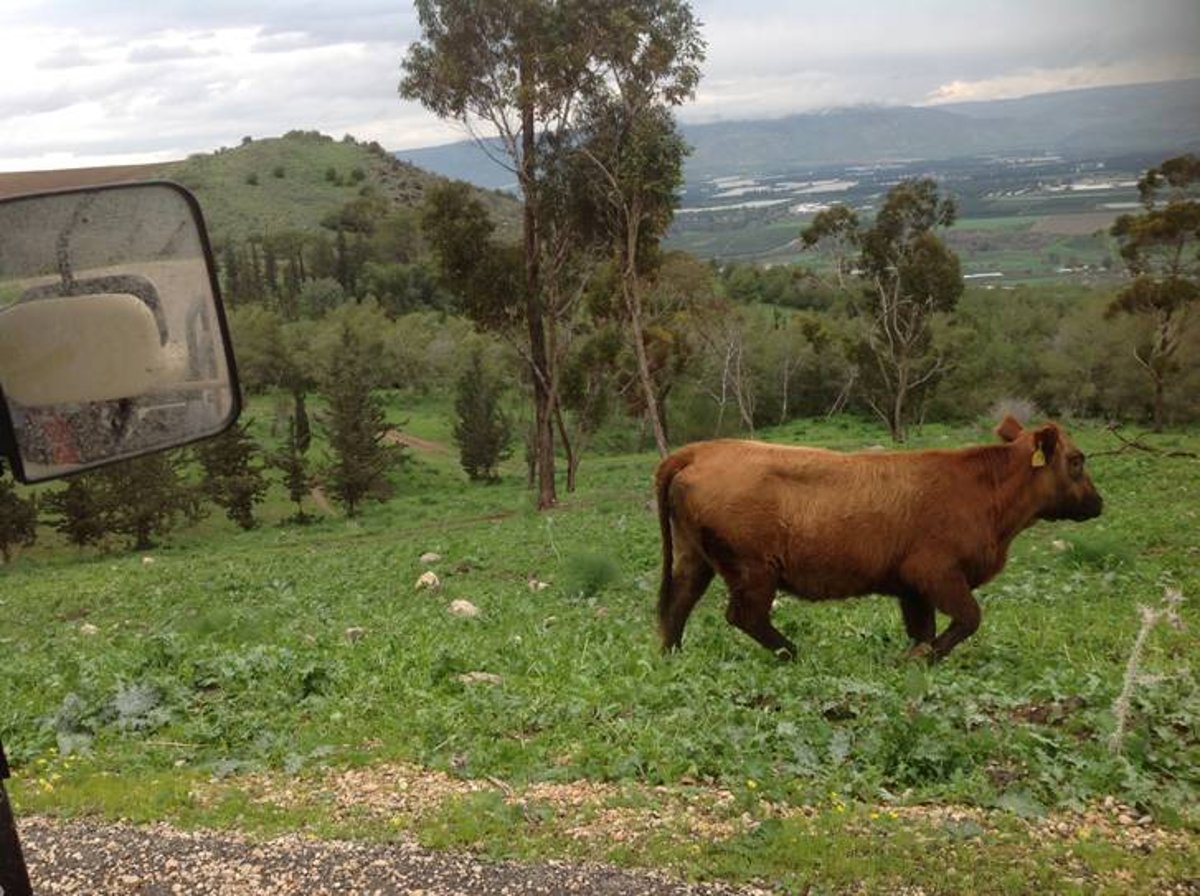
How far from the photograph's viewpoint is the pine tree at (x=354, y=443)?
43.7 m

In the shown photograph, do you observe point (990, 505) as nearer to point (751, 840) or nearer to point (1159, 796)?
point (1159, 796)

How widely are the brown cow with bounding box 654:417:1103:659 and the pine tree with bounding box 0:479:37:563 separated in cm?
3664

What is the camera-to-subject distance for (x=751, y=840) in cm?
554

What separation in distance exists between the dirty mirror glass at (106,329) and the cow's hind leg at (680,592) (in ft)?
23.0

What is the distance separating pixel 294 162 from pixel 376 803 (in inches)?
5736

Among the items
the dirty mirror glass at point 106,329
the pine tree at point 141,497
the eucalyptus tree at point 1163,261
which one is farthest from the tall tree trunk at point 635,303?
the dirty mirror glass at point 106,329

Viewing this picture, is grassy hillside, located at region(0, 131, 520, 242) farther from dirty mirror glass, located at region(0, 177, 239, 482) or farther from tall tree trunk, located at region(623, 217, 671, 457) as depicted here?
dirty mirror glass, located at region(0, 177, 239, 482)

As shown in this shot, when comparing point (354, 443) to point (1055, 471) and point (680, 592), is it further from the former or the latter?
point (1055, 471)

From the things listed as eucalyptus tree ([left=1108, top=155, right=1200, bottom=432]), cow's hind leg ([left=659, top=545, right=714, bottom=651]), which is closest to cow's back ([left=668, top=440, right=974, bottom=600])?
cow's hind leg ([left=659, top=545, right=714, bottom=651])

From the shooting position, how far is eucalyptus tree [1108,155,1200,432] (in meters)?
36.9

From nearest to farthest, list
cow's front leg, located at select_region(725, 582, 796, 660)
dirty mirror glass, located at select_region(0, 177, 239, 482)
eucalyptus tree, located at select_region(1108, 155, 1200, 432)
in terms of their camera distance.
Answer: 1. dirty mirror glass, located at select_region(0, 177, 239, 482)
2. cow's front leg, located at select_region(725, 582, 796, 660)
3. eucalyptus tree, located at select_region(1108, 155, 1200, 432)

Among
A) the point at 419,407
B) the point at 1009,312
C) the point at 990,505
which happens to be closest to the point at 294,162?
the point at 419,407

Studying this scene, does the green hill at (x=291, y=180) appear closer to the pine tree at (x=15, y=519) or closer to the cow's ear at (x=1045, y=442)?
the pine tree at (x=15, y=519)

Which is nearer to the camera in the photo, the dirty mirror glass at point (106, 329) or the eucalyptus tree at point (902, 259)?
the dirty mirror glass at point (106, 329)
